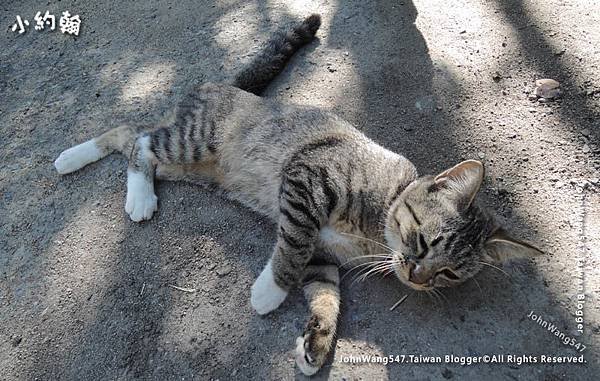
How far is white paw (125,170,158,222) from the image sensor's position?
3.03 m

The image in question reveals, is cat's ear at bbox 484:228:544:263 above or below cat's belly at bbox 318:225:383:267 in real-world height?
above

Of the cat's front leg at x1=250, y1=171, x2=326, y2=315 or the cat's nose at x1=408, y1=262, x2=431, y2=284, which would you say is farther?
the cat's front leg at x1=250, y1=171, x2=326, y2=315

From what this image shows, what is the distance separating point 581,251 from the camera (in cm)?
277

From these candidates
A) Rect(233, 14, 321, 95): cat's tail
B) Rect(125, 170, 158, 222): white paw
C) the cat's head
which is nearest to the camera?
the cat's head

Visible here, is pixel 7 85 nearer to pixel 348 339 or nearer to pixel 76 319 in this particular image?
pixel 76 319

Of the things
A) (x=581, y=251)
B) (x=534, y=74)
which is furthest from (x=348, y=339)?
(x=534, y=74)

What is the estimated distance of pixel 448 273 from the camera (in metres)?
2.48

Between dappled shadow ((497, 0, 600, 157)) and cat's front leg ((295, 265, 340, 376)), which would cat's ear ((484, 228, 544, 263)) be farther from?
dappled shadow ((497, 0, 600, 157))

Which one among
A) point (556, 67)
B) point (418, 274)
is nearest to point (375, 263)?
point (418, 274)

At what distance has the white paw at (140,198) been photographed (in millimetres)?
3029

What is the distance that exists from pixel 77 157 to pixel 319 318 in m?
1.93

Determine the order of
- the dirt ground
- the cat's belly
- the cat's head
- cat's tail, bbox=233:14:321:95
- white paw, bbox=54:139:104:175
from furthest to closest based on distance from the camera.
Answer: cat's tail, bbox=233:14:321:95 < white paw, bbox=54:139:104:175 < the cat's belly < the dirt ground < the cat's head

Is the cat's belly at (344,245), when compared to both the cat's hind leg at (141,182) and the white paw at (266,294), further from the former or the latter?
the cat's hind leg at (141,182)

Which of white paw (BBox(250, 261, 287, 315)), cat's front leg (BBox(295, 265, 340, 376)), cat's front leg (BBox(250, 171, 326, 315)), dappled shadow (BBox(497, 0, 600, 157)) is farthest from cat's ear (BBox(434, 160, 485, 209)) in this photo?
dappled shadow (BBox(497, 0, 600, 157))
